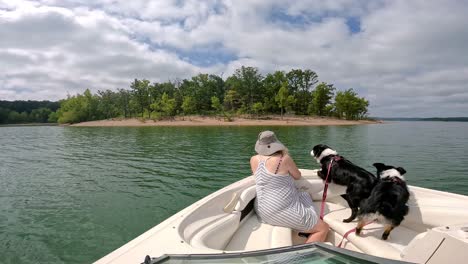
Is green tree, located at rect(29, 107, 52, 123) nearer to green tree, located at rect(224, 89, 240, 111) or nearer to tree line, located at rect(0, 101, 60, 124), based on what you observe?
tree line, located at rect(0, 101, 60, 124)

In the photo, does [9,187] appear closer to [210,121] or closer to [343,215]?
[343,215]

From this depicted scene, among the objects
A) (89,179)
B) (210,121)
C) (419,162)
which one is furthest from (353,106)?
(89,179)

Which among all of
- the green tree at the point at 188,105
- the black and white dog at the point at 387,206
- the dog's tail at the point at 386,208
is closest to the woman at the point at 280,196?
the black and white dog at the point at 387,206

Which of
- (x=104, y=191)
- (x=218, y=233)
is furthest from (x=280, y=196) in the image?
(x=104, y=191)

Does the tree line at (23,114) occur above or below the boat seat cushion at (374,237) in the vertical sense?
above

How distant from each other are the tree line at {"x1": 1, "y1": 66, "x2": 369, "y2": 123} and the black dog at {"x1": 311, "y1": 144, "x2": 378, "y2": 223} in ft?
180

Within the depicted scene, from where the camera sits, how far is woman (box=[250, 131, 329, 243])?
10.2 feet

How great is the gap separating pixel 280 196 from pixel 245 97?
6187 cm

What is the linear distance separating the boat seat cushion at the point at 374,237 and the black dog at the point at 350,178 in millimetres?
228

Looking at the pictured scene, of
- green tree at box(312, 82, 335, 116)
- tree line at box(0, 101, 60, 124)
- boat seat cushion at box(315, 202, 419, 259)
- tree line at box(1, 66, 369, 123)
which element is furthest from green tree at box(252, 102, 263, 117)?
tree line at box(0, 101, 60, 124)

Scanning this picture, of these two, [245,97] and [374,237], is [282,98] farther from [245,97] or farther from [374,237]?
[374,237]

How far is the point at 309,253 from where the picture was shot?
1595 mm

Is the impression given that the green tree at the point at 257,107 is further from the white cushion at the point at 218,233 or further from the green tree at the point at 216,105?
the white cushion at the point at 218,233

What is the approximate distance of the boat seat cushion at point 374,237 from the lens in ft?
9.18
